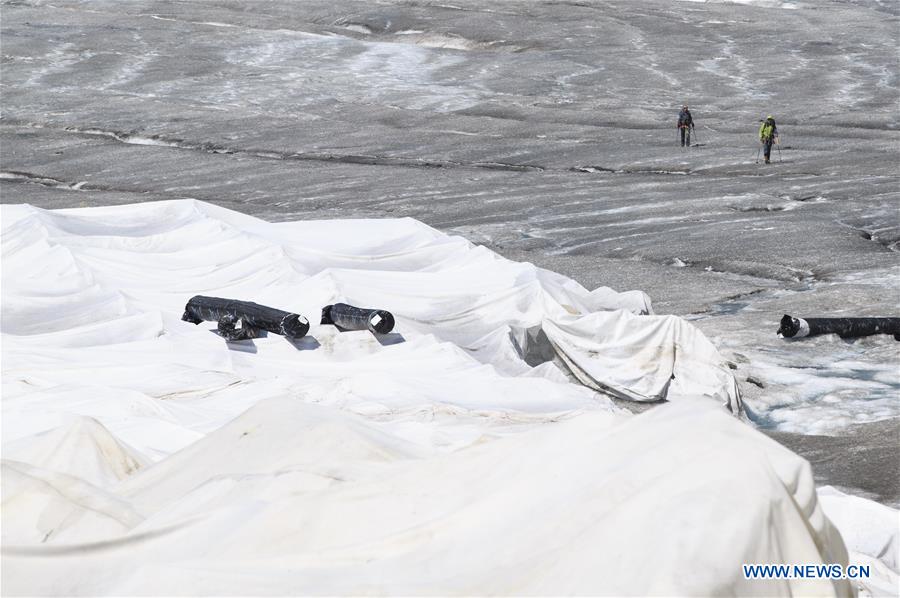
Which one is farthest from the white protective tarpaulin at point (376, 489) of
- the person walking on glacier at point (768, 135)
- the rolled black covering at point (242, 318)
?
the person walking on glacier at point (768, 135)

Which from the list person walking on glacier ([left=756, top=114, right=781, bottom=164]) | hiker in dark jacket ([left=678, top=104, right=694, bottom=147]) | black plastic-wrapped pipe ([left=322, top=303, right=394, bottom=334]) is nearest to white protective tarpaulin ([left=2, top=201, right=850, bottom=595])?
black plastic-wrapped pipe ([left=322, top=303, right=394, bottom=334])

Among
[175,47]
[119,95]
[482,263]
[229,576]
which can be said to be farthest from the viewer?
[175,47]

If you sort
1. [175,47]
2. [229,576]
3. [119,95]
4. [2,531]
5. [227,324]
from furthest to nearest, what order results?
1. [175,47]
2. [119,95]
3. [227,324]
4. [2,531]
5. [229,576]

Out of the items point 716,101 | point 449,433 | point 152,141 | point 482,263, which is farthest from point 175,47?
point 449,433

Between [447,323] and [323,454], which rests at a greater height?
[323,454]

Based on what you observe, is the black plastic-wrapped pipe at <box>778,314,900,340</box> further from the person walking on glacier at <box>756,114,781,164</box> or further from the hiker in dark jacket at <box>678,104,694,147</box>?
the hiker in dark jacket at <box>678,104,694,147</box>

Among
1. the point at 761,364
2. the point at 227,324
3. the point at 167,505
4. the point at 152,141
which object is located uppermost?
the point at 167,505

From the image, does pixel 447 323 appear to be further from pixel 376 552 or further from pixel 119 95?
pixel 119 95

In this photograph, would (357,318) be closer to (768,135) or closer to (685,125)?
(768,135)
